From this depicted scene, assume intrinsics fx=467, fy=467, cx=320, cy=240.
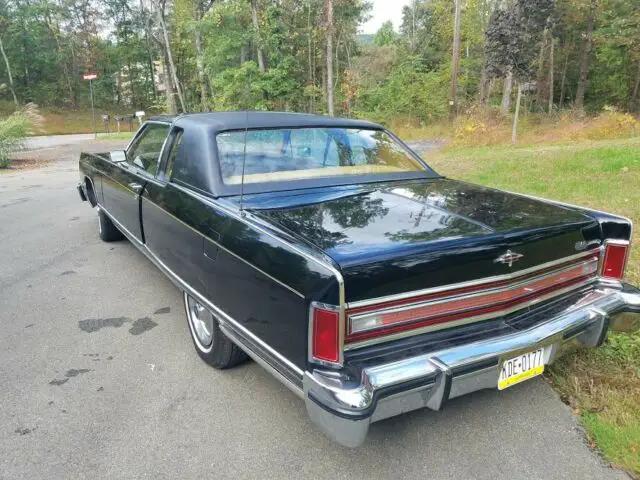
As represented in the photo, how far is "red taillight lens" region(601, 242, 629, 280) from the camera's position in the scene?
8.45 ft

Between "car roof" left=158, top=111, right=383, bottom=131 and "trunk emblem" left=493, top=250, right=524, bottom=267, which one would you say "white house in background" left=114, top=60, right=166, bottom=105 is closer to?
"car roof" left=158, top=111, right=383, bottom=131

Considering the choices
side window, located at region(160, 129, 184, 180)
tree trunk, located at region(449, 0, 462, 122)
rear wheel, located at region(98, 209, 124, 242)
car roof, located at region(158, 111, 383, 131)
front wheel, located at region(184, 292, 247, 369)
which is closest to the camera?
front wheel, located at region(184, 292, 247, 369)

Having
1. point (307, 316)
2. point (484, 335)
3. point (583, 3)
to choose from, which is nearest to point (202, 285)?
point (307, 316)

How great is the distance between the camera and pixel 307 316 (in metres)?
1.84

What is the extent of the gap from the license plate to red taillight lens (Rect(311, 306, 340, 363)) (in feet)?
2.64

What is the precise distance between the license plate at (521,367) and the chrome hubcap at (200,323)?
1.72 m

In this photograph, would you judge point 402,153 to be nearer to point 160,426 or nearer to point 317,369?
point 317,369

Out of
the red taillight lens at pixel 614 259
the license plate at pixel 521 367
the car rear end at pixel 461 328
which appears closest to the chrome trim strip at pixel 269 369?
the car rear end at pixel 461 328

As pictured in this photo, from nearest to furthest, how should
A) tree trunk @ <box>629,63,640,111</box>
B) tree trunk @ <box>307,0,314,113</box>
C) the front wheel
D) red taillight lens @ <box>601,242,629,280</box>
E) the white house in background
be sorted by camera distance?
red taillight lens @ <box>601,242,629,280</box> < the front wheel < tree trunk @ <box>629,63,640,111</box> < tree trunk @ <box>307,0,314,113</box> < the white house in background

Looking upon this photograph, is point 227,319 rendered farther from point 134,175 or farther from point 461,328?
point 134,175

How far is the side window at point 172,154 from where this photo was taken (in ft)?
10.7

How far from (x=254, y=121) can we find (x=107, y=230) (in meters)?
3.21

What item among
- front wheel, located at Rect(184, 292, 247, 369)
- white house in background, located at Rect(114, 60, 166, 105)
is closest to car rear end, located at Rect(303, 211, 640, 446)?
front wheel, located at Rect(184, 292, 247, 369)

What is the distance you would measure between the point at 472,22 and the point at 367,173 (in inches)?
1334
